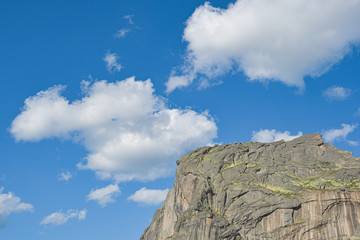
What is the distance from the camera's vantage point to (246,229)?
116 m

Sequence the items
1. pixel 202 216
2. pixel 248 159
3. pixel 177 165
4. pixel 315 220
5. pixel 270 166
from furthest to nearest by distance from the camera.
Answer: pixel 177 165 → pixel 248 159 → pixel 270 166 → pixel 202 216 → pixel 315 220

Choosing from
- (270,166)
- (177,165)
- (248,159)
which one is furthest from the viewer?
(177,165)

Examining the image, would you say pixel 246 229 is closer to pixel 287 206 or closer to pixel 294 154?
pixel 287 206

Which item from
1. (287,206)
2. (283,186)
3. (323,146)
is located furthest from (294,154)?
(287,206)

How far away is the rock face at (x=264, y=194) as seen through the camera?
10981 cm

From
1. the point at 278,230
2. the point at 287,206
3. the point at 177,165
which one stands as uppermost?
the point at 177,165

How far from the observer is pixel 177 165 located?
529 ft

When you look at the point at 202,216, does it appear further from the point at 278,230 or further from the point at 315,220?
the point at 315,220

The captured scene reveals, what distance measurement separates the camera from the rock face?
360 ft

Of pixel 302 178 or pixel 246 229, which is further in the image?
pixel 302 178

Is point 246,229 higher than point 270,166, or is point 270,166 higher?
point 270,166

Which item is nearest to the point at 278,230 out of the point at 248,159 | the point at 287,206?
the point at 287,206

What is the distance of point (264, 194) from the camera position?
122 metres

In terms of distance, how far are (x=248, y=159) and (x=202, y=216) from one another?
34889 mm
